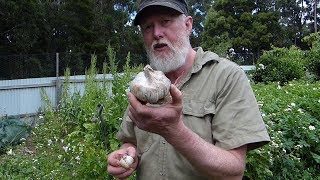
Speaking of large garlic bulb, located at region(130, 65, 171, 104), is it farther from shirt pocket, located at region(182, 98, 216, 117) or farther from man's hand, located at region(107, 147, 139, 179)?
man's hand, located at region(107, 147, 139, 179)

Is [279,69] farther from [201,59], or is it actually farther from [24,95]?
[201,59]

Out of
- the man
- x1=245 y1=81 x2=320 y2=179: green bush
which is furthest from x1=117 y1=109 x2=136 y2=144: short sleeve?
x1=245 y1=81 x2=320 y2=179: green bush

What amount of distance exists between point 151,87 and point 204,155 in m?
0.32

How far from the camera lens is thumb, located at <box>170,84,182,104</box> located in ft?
4.66

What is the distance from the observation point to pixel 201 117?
1.74 metres

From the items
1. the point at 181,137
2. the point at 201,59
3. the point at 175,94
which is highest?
the point at 201,59

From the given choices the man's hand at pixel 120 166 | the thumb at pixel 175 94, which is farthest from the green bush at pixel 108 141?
the thumb at pixel 175 94

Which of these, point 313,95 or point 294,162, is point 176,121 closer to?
point 294,162

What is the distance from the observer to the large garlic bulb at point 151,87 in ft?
4.66

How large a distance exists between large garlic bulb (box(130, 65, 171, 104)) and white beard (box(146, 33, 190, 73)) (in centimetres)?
39

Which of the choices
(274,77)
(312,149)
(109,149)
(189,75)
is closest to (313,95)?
(312,149)

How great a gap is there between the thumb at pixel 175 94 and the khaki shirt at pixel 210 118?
0.32 m

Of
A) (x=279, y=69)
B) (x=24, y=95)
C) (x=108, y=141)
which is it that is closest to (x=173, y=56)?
(x=108, y=141)

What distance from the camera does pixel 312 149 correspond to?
15.8 ft
